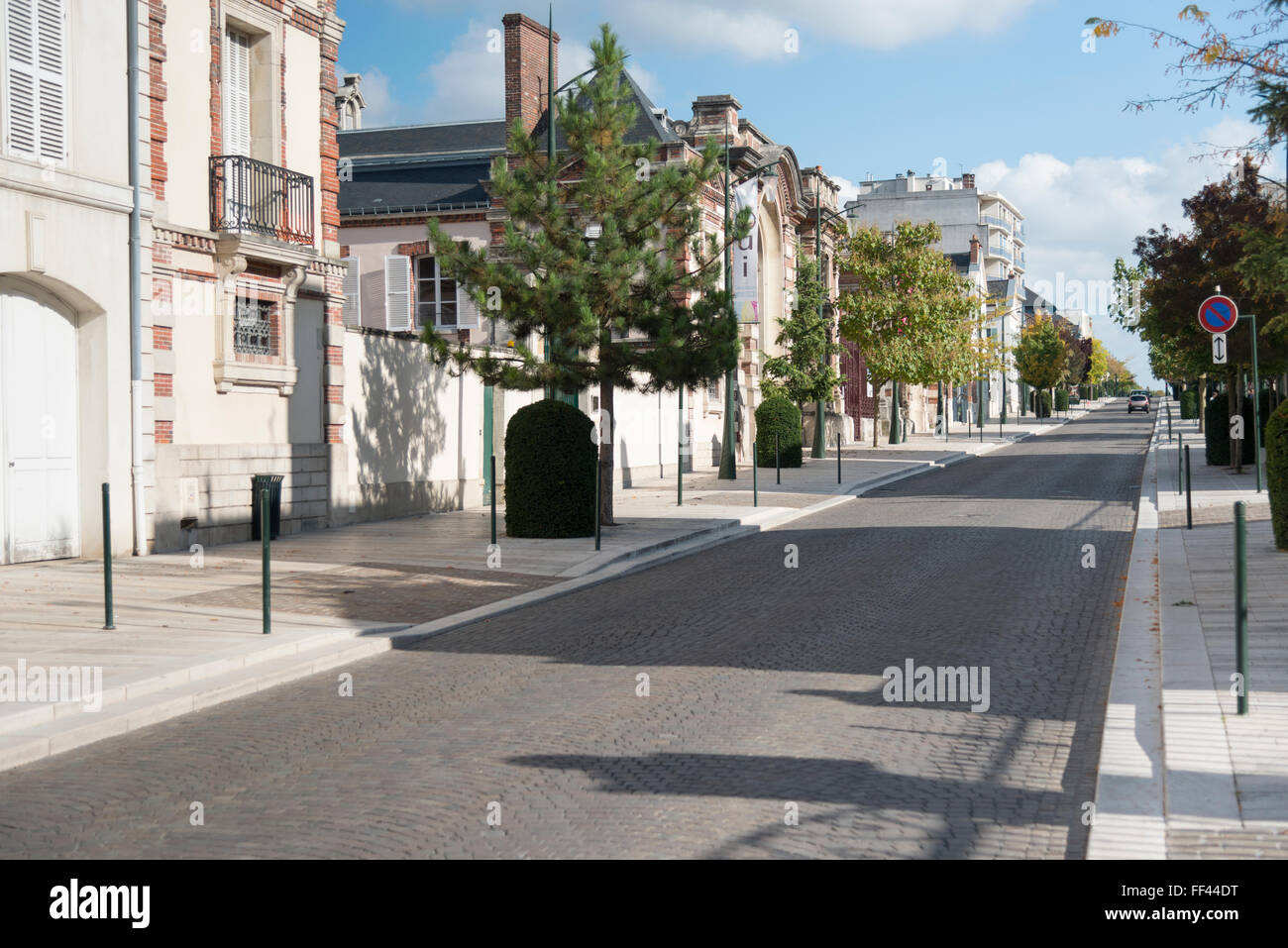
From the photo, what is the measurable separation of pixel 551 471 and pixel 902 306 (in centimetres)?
2867

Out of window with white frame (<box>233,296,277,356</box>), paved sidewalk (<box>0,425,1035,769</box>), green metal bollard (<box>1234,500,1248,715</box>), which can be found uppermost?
window with white frame (<box>233,296,277,356</box>)

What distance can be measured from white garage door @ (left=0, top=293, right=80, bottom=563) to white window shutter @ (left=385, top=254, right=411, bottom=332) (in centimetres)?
1894

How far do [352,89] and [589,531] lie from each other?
130 feet

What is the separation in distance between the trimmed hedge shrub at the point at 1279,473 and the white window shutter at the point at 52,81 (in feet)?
46.5

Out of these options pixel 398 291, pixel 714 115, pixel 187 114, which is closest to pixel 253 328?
pixel 187 114

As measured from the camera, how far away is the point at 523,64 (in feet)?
117

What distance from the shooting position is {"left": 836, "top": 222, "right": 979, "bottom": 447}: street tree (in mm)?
44094

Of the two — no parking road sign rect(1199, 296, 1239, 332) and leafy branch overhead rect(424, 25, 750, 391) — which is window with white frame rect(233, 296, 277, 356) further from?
no parking road sign rect(1199, 296, 1239, 332)

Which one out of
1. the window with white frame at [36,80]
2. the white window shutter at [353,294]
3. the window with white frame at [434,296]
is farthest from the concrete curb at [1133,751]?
the white window shutter at [353,294]

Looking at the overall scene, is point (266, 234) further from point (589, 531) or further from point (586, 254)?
point (589, 531)

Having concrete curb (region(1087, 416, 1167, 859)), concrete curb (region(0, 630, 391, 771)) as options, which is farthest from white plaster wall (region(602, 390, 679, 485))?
concrete curb (region(0, 630, 391, 771))

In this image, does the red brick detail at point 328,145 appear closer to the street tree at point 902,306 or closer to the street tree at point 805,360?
the street tree at point 805,360

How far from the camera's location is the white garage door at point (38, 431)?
14.8 m

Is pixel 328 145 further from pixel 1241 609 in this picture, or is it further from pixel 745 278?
pixel 745 278
